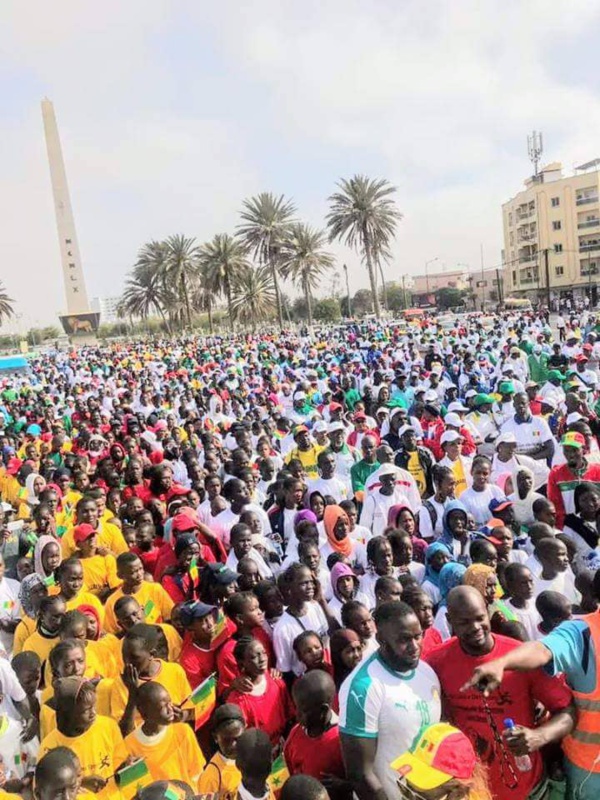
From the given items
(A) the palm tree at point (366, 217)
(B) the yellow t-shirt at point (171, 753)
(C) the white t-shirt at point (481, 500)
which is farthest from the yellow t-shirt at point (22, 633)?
(A) the palm tree at point (366, 217)

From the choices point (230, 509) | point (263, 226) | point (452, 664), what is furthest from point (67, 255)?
point (452, 664)

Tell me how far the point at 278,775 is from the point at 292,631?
38.7 inches

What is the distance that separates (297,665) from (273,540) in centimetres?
229

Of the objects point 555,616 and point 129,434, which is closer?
point 555,616

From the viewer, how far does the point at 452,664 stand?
2.52 m

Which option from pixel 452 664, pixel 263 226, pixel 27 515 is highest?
pixel 263 226

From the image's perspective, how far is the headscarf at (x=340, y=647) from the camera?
3271 mm

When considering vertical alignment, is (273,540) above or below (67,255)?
below

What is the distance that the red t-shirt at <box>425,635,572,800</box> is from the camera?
2.38 meters

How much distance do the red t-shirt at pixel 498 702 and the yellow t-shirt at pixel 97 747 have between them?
1479 millimetres

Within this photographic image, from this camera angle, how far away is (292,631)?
3676 millimetres

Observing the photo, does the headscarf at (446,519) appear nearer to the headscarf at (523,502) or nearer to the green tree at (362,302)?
the headscarf at (523,502)

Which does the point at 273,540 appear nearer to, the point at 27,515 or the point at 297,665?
the point at 297,665

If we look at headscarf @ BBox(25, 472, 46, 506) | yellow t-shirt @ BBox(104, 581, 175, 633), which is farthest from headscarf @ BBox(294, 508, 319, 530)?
headscarf @ BBox(25, 472, 46, 506)
